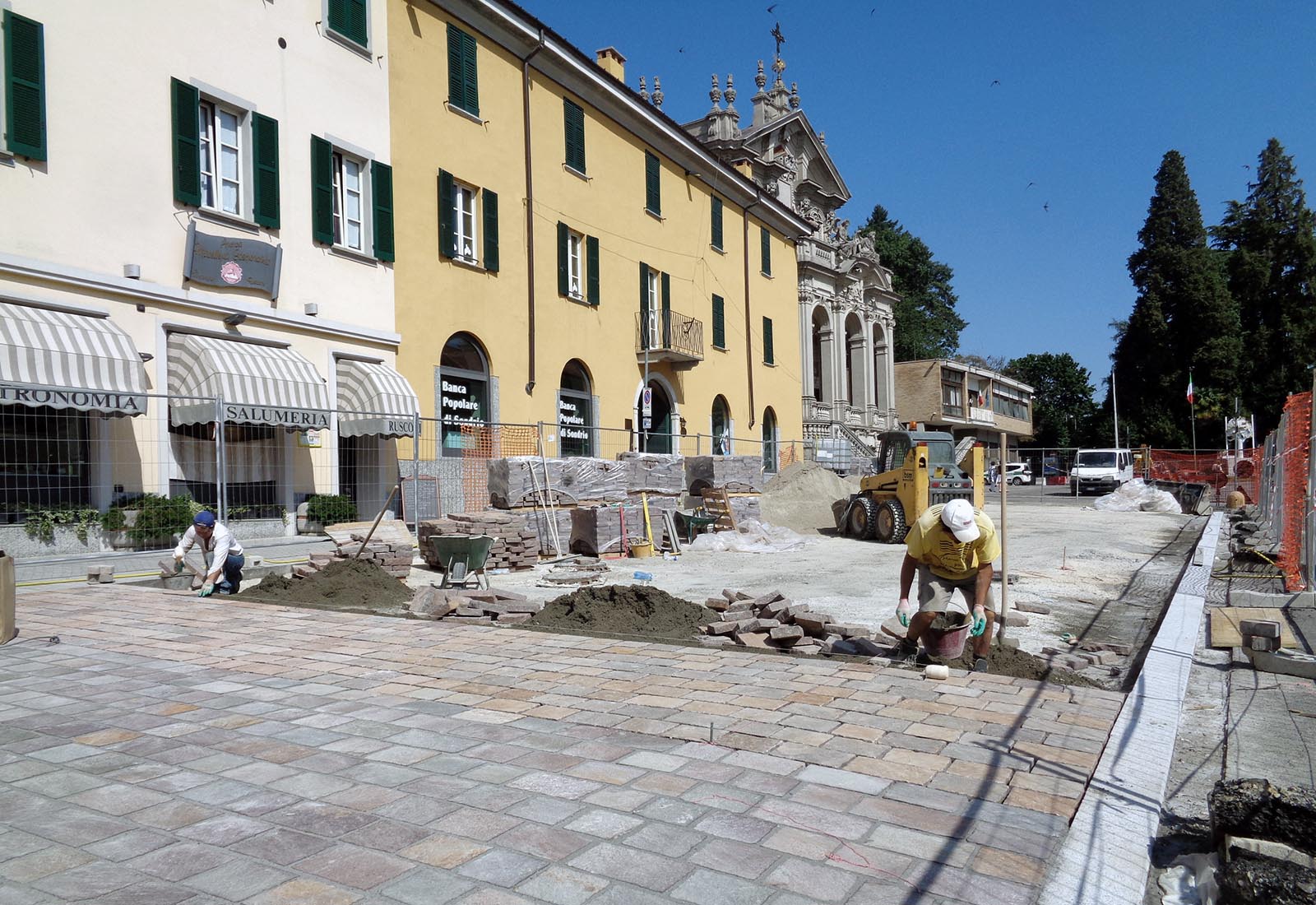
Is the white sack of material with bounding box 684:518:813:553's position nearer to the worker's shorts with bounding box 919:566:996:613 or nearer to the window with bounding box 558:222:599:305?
the window with bounding box 558:222:599:305

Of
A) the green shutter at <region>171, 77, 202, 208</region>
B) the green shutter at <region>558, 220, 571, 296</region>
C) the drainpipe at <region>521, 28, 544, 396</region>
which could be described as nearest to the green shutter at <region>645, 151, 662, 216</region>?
the green shutter at <region>558, 220, 571, 296</region>

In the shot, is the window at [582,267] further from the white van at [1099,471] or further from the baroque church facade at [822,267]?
the white van at [1099,471]

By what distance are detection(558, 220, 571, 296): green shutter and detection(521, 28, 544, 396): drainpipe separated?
1.06 metres

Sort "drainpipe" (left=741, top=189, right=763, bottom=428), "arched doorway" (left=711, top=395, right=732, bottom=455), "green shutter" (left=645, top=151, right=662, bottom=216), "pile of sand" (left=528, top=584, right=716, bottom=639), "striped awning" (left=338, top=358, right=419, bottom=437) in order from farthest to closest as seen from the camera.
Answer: "drainpipe" (left=741, top=189, right=763, bottom=428) < "arched doorway" (left=711, top=395, right=732, bottom=455) < "green shutter" (left=645, top=151, right=662, bottom=216) < "striped awning" (left=338, top=358, right=419, bottom=437) < "pile of sand" (left=528, top=584, right=716, bottom=639)

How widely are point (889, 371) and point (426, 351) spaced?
31156 mm

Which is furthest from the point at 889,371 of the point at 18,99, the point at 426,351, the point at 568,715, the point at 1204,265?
the point at 568,715

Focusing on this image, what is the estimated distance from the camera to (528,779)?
3693 millimetres

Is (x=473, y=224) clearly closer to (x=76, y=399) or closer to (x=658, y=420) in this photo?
(x=658, y=420)

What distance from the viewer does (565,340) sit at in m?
21.3

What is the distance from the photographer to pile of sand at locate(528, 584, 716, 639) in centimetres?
748

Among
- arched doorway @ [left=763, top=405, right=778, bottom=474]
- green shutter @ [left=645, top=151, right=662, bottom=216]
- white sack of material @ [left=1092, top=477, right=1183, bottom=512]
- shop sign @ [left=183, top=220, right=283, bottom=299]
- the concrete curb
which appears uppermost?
green shutter @ [left=645, top=151, right=662, bottom=216]

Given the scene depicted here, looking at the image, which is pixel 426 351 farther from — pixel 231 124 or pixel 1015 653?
pixel 1015 653

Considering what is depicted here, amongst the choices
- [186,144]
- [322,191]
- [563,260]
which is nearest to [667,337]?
[563,260]

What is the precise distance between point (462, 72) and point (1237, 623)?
17.1 m
